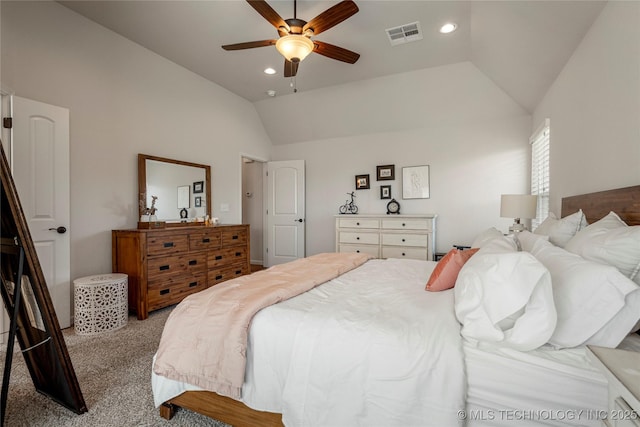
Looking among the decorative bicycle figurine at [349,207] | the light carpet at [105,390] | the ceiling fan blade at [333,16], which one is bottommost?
the light carpet at [105,390]

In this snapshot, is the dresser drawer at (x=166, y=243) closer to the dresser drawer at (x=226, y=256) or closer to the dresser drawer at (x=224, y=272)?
the dresser drawer at (x=226, y=256)

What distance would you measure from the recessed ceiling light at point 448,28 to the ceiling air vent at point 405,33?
0.22 meters

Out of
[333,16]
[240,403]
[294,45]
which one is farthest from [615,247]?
[294,45]

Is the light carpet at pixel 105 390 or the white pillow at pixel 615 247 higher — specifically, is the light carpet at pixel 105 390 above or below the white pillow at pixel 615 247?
below

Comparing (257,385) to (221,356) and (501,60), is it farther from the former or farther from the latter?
(501,60)

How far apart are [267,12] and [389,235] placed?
10.5ft

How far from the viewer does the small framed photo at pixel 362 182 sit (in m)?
4.99

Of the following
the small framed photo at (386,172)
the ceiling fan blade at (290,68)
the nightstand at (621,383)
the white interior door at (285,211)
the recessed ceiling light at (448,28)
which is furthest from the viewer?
the white interior door at (285,211)

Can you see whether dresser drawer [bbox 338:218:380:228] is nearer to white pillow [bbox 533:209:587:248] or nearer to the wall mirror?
the wall mirror

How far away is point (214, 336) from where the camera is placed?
1.34 meters

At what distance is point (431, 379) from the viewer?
103cm

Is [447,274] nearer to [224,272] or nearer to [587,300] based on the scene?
[587,300]

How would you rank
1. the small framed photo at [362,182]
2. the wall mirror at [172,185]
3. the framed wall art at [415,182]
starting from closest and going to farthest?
1. the wall mirror at [172,185]
2. the framed wall art at [415,182]
3. the small framed photo at [362,182]

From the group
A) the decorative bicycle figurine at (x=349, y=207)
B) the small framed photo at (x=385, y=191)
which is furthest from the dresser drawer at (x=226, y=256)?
the small framed photo at (x=385, y=191)
